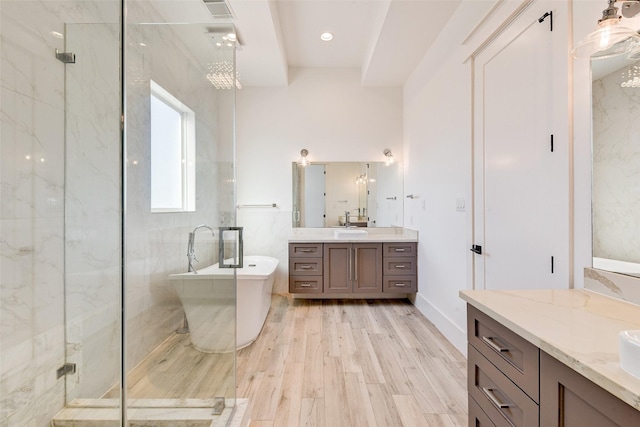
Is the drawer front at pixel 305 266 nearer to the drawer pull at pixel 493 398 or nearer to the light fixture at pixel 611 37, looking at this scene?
the drawer pull at pixel 493 398

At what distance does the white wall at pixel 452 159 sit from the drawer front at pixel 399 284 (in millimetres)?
159

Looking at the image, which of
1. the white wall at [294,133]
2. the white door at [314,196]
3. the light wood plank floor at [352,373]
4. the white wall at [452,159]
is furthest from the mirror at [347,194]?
the light wood plank floor at [352,373]

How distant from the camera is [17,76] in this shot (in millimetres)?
1235

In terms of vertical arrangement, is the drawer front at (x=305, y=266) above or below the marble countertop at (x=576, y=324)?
below

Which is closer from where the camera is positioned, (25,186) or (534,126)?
(25,186)

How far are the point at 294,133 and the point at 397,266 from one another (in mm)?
2206

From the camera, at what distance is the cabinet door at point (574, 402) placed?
56 cm

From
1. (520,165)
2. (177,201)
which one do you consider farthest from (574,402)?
(177,201)

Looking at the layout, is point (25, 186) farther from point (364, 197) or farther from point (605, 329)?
point (364, 197)

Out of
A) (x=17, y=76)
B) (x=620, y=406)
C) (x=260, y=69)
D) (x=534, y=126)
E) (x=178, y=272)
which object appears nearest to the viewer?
(x=620, y=406)

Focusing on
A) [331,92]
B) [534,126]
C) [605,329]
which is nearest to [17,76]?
[605,329]

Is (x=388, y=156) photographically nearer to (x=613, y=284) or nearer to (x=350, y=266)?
(x=350, y=266)

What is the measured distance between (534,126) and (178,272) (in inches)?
94.7

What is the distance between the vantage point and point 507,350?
35.8 inches
